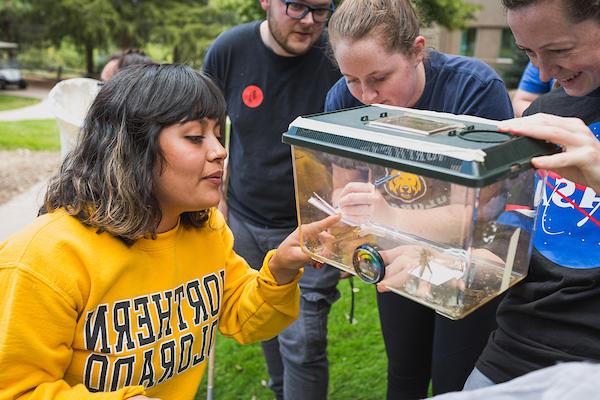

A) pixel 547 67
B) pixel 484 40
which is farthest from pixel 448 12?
pixel 484 40

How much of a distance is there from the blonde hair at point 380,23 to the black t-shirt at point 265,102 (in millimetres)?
681

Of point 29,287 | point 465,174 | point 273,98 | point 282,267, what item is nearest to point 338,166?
point 465,174

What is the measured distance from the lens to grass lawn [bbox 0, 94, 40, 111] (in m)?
17.4

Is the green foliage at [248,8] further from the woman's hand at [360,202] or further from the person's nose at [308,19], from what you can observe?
the woman's hand at [360,202]

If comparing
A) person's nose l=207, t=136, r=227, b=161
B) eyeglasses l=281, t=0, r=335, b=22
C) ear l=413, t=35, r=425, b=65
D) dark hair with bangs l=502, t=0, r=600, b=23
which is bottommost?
person's nose l=207, t=136, r=227, b=161

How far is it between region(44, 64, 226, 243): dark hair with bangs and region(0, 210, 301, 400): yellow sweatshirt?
0.06 meters

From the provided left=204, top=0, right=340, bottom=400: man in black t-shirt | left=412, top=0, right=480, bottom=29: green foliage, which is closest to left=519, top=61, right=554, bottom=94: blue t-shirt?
left=204, top=0, right=340, bottom=400: man in black t-shirt

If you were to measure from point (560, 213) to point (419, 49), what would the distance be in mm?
735

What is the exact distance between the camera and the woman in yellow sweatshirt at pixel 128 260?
1.38 metres

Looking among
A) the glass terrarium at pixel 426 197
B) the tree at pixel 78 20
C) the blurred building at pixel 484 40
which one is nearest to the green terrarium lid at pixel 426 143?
the glass terrarium at pixel 426 197

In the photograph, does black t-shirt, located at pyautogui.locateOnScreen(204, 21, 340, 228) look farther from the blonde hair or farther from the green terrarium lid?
the green terrarium lid

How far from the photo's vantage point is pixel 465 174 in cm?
102

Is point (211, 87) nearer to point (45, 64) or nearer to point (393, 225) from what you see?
point (393, 225)

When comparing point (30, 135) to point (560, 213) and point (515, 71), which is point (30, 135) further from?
point (515, 71)
